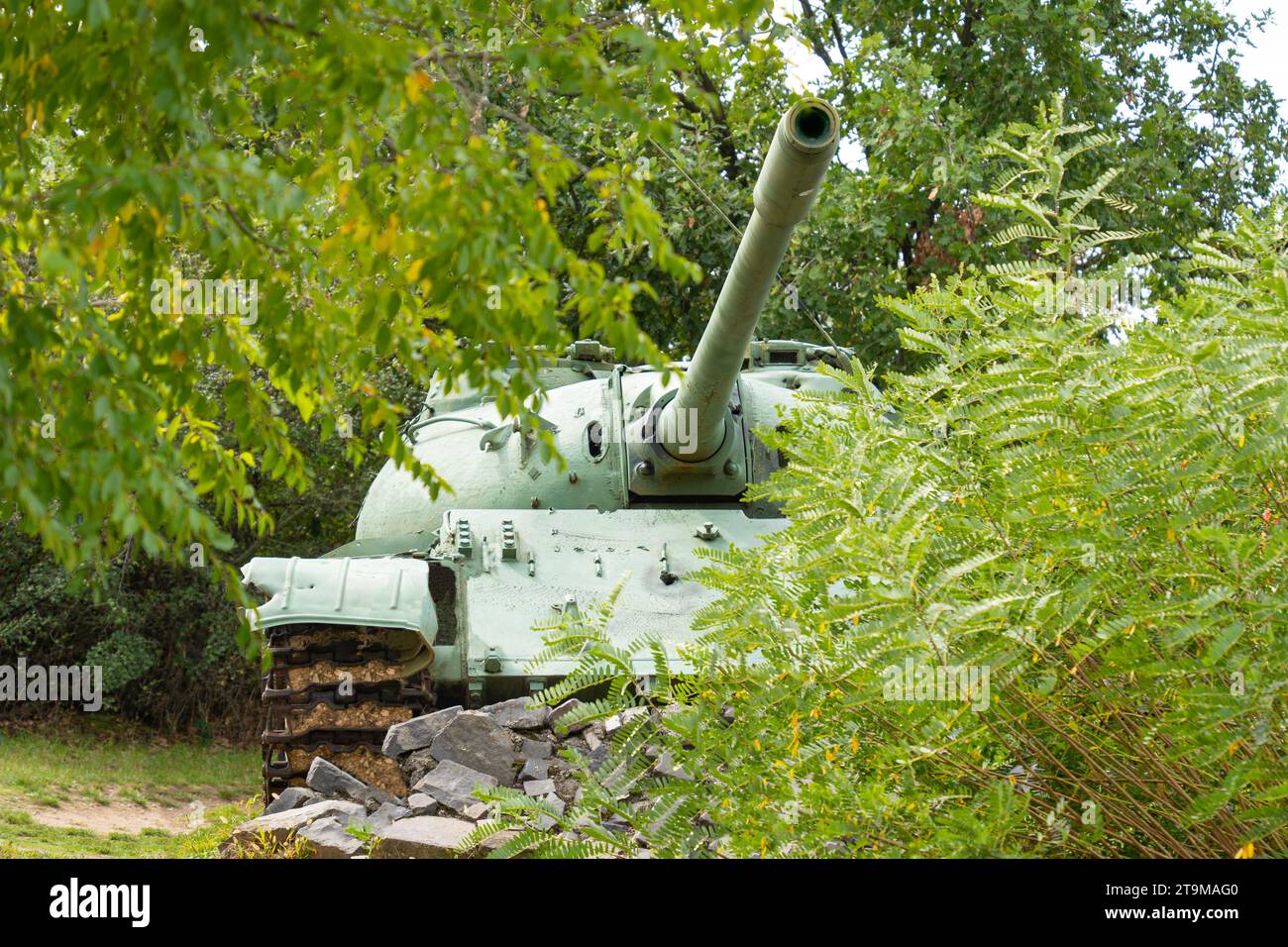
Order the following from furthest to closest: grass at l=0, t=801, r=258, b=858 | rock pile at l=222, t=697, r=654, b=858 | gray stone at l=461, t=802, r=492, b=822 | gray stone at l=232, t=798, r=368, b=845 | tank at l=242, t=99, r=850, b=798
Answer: grass at l=0, t=801, r=258, b=858 → tank at l=242, t=99, r=850, b=798 → gray stone at l=461, t=802, r=492, b=822 → gray stone at l=232, t=798, r=368, b=845 → rock pile at l=222, t=697, r=654, b=858

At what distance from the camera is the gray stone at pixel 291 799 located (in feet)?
23.2

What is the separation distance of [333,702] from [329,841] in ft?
4.35

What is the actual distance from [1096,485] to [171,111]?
2.40 metres

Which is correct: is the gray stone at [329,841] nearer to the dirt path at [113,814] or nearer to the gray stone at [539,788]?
the gray stone at [539,788]

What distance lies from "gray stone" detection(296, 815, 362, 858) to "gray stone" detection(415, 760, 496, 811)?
49 centimetres

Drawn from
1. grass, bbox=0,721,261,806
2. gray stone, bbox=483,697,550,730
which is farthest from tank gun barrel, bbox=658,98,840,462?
grass, bbox=0,721,261,806

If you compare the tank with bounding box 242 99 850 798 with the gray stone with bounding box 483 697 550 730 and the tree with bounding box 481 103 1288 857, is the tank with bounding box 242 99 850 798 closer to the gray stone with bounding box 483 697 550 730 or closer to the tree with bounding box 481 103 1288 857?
the gray stone with bounding box 483 697 550 730

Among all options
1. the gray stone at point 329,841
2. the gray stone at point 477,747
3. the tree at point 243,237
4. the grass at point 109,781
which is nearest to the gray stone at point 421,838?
the gray stone at point 329,841

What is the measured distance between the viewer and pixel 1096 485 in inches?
159

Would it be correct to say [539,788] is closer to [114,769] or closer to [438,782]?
[438,782]

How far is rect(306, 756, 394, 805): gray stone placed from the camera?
284 inches

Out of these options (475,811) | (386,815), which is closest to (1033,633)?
(475,811)

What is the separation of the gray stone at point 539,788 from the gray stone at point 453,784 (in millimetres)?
161
